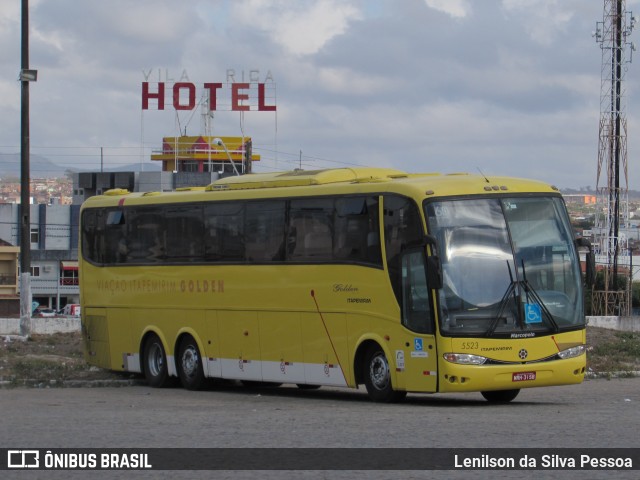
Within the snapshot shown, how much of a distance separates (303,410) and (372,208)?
367 cm

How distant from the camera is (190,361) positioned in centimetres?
2458

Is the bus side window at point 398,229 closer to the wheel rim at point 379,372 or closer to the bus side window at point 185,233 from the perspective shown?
the wheel rim at point 379,372

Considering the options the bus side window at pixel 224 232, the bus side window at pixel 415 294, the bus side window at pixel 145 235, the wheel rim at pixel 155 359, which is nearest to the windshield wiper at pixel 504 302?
the bus side window at pixel 415 294

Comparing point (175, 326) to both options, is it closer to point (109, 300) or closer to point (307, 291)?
point (109, 300)

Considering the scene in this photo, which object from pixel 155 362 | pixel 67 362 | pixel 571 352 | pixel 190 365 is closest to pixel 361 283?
pixel 571 352

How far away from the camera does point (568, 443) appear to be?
12469 mm

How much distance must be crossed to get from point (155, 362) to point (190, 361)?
137cm

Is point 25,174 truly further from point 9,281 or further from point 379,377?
point 9,281

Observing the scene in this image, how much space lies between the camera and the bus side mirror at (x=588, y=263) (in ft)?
63.4

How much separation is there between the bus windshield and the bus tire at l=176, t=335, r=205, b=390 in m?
7.34

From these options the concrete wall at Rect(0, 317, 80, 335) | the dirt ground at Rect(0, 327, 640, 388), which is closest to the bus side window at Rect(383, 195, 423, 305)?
the dirt ground at Rect(0, 327, 640, 388)

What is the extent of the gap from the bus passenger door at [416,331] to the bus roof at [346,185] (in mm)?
1117

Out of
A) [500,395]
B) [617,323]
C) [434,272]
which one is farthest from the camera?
[617,323]

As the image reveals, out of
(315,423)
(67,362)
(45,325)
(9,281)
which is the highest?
(315,423)
